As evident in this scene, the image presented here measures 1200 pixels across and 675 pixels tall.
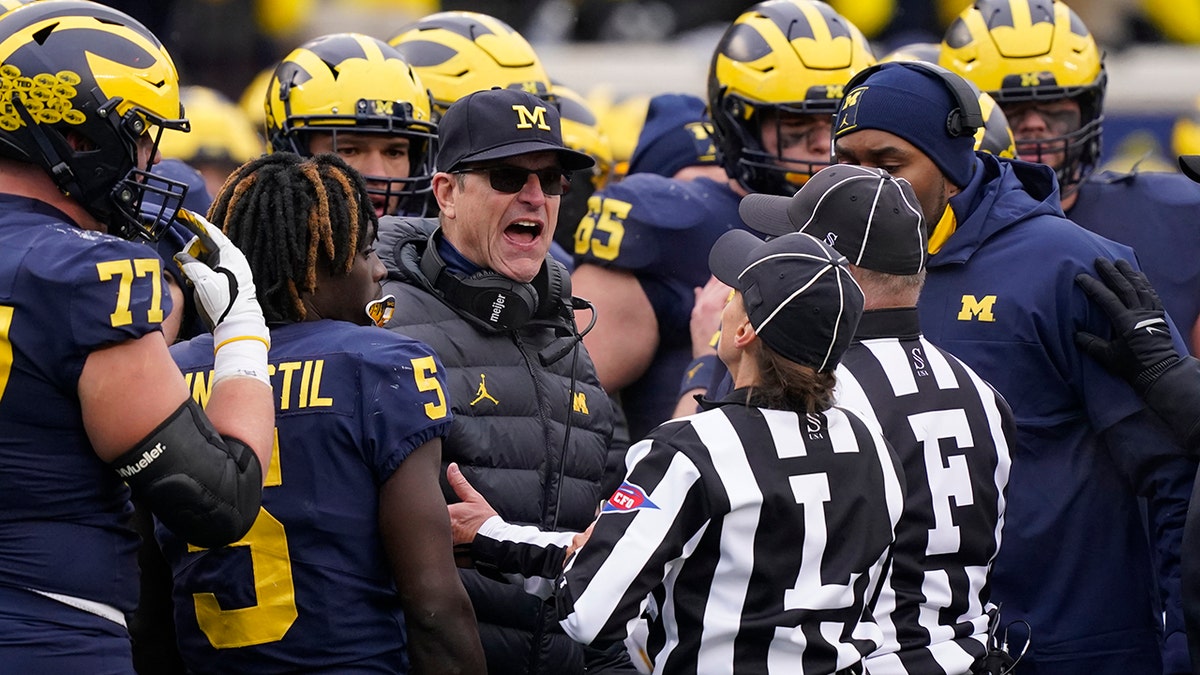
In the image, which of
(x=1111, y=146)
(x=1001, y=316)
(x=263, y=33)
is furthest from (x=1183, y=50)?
(x=1001, y=316)

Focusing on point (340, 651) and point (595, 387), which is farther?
point (595, 387)

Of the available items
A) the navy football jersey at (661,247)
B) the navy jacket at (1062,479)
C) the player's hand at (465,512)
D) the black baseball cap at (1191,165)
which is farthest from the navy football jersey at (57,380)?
the black baseball cap at (1191,165)

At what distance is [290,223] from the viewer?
3137 mm

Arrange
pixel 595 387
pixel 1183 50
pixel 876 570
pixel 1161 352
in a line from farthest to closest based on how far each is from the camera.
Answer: pixel 1183 50 < pixel 595 387 < pixel 1161 352 < pixel 876 570

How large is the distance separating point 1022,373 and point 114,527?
2.07 meters

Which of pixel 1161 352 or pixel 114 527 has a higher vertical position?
pixel 114 527

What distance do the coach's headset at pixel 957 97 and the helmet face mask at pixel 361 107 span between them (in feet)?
4.91

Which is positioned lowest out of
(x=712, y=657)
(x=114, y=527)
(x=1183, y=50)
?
(x=1183, y=50)

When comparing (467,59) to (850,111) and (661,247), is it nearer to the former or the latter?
(661,247)

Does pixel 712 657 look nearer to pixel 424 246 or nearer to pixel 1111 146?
pixel 424 246

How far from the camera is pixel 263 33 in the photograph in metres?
14.5

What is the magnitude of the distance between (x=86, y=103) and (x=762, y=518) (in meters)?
1.41

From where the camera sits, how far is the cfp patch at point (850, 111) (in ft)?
12.9

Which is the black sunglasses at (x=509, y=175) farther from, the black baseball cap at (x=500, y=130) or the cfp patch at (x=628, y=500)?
the cfp patch at (x=628, y=500)
